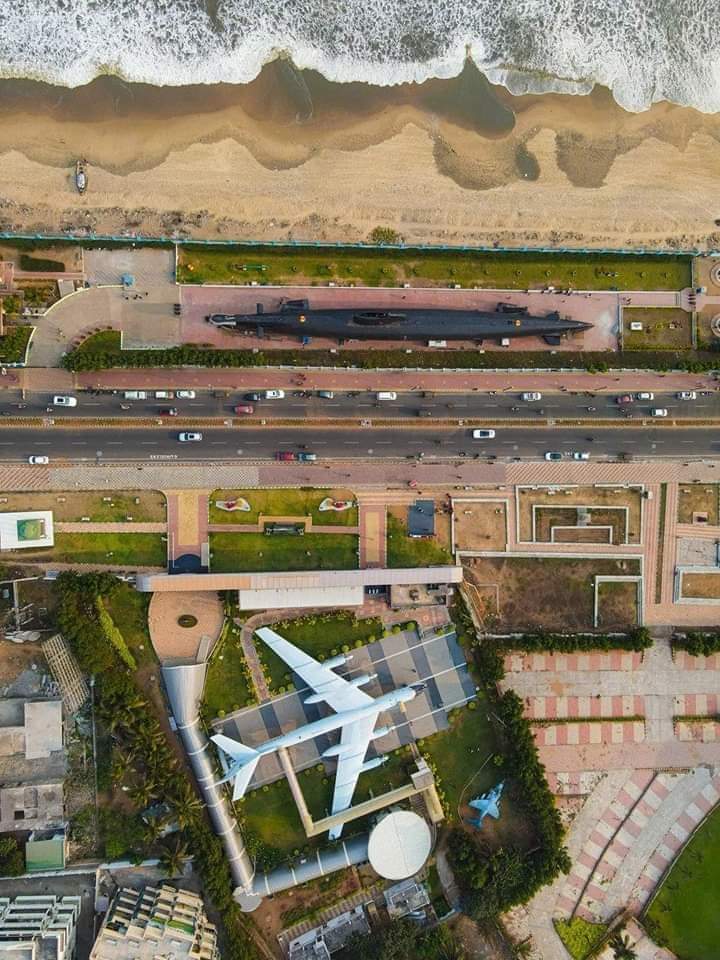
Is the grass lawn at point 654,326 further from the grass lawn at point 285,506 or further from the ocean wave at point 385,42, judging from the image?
the grass lawn at point 285,506

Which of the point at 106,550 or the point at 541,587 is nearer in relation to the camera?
the point at 106,550

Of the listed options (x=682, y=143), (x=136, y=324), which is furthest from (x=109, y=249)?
(x=682, y=143)

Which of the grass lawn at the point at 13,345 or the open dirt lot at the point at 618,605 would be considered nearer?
the grass lawn at the point at 13,345

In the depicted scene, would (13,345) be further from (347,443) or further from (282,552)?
(347,443)

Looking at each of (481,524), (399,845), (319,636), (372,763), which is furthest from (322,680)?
(481,524)

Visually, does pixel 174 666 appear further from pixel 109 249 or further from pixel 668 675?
pixel 668 675


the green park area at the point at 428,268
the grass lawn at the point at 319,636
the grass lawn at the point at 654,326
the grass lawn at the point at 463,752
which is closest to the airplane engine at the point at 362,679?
the grass lawn at the point at 319,636

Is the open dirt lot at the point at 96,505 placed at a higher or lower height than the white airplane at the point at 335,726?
higher
